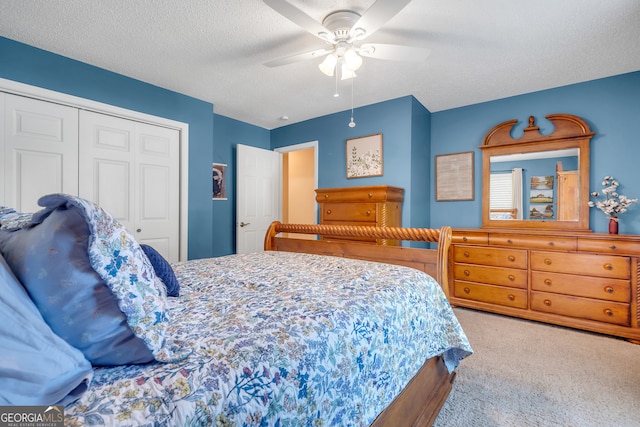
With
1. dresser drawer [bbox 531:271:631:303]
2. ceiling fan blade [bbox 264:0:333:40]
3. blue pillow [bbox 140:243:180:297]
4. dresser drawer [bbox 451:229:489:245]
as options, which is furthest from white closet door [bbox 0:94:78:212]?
dresser drawer [bbox 531:271:631:303]

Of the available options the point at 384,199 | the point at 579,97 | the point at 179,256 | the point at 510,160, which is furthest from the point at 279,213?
the point at 579,97

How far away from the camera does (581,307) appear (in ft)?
8.62

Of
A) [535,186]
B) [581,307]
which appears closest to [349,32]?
[535,186]

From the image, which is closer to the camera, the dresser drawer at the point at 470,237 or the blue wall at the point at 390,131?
the blue wall at the point at 390,131

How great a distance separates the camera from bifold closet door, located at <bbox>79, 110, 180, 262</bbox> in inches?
107

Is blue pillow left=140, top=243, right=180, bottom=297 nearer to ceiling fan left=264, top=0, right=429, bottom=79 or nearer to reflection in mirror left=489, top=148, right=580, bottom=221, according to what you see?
ceiling fan left=264, top=0, right=429, bottom=79

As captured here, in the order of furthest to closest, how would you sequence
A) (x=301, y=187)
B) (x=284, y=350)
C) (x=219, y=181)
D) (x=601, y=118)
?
(x=301, y=187)
(x=219, y=181)
(x=601, y=118)
(x=284, y=350)

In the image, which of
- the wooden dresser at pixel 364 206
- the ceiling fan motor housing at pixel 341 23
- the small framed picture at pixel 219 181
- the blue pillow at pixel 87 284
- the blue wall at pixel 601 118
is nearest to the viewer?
the blue pillow at pixel 87 284

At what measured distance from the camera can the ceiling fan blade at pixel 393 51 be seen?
1.96 metres

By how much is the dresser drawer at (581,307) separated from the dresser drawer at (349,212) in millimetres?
1791

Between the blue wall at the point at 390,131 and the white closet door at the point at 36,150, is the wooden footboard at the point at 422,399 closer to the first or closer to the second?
the blue wall at the point at 390,131

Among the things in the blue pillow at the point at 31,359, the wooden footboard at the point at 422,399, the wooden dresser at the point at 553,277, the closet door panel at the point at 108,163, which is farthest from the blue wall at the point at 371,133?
the blue pillow at the point at 31,359

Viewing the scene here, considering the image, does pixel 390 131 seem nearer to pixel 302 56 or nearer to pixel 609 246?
pixel 302 56

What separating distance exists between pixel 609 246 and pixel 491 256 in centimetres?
91
